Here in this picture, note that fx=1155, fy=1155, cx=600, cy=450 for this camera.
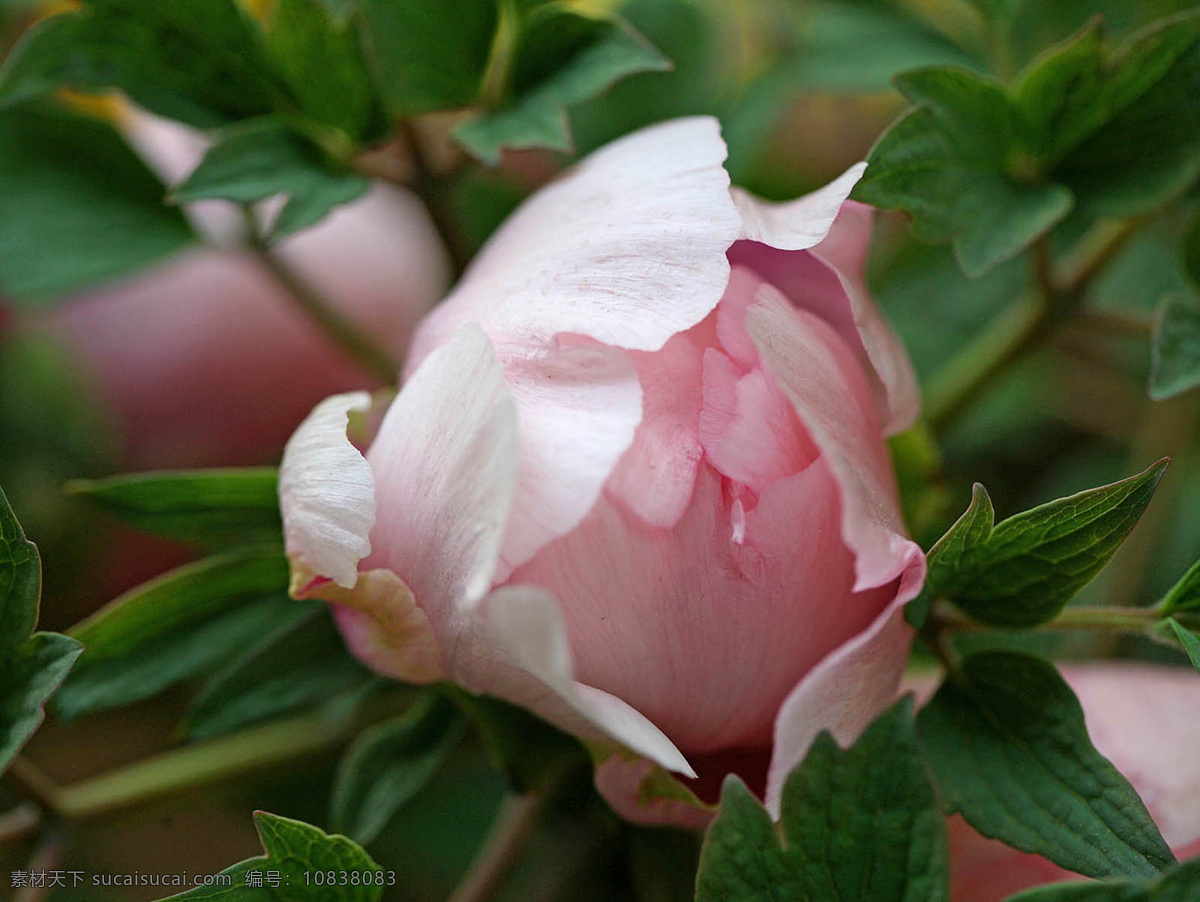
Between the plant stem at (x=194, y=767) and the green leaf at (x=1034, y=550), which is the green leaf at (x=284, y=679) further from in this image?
the green leaf at (x=1034, y=550)

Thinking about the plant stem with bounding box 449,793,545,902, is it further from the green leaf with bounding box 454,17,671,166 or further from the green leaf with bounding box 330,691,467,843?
the green leaf with bounding box 454,17,671,166

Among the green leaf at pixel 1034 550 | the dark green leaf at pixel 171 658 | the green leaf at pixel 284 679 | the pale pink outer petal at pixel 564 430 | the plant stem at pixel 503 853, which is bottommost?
the plant stem at pixel 503 853

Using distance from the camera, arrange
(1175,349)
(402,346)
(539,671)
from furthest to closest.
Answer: (402,346) < (1175,349) < (539,671)

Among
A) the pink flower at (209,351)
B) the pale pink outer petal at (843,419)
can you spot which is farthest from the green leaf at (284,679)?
the pink flower at (209,351)

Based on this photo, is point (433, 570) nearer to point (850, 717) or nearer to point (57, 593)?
point (850, 717)

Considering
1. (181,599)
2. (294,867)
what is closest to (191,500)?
(181,599)

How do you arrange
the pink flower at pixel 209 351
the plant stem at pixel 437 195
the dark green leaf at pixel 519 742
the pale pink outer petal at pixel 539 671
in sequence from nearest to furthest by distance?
the pale pink outer petal at pixel 539 671 → the dark green leaf at pixel 519 742 → the plant stem at pixel 437 195 → the pink flower at pixel 209 351

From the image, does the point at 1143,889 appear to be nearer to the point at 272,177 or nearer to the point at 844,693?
the point at 844,693
